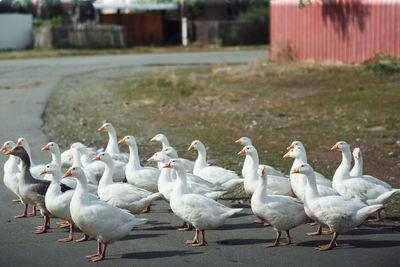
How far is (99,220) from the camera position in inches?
260

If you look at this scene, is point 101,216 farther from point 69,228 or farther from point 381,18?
point 381,18

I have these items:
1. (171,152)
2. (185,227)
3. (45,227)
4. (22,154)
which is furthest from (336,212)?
(22,154)

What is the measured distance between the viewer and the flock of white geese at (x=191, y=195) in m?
6.78

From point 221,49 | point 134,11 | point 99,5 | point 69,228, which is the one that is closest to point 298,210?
point 69,228

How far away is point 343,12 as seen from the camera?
21.7 metres

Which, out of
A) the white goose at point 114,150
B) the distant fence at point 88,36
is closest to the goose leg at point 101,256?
the white goose at point 114,150

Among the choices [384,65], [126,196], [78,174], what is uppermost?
[384,65]

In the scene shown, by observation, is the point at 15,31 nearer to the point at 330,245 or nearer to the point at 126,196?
the point at 126,196

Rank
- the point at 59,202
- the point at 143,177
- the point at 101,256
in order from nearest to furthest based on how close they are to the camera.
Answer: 1. the point at 101,256
2. the point at 59,202
3. the point at 143,177

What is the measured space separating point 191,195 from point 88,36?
113 ft

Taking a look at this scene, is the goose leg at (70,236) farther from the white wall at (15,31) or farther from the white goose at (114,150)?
the white wall at (15,31)

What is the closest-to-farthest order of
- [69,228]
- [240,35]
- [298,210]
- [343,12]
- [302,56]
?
[298,210], [69,228], [343,12], [302,56], [240,35]

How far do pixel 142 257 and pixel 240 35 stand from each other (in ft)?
128

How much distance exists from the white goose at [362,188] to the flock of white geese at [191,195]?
12 mm
